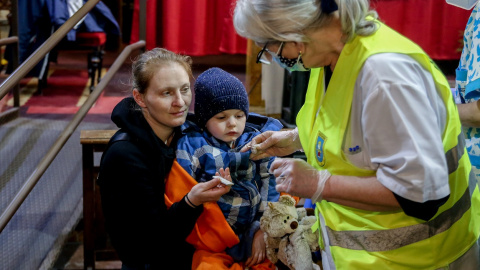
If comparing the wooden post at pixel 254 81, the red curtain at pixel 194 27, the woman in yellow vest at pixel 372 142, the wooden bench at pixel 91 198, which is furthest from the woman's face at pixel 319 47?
the red curtain at pixel 194 27

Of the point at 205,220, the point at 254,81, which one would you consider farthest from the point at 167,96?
the point at 254,81

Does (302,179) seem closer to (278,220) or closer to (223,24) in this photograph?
(278,220)

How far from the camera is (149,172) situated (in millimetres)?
2047

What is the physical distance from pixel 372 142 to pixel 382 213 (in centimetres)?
23

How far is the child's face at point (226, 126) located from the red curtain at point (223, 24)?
3791mm

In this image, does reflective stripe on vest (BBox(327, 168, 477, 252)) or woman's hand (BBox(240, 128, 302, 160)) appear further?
woman's hand (BBox(240, 128, 302, 160))

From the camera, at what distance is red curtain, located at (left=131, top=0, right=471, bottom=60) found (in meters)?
5.86

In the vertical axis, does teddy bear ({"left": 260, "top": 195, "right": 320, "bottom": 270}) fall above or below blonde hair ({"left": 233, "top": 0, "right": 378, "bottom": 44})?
below

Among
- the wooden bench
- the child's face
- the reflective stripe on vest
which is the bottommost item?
the wooden bench

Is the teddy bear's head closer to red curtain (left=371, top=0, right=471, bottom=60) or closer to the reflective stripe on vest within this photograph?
the reflective stripe on vest

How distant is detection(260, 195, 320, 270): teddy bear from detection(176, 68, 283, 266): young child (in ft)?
0.22

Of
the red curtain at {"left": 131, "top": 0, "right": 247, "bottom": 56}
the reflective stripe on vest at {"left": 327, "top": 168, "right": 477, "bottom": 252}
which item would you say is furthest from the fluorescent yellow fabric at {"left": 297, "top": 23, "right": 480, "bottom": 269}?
the red curtain at {"left": 131, "top": 0, "right": 247, "bottom": 56}

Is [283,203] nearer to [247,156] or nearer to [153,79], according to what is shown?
[247,156]

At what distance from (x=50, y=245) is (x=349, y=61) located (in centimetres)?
198
